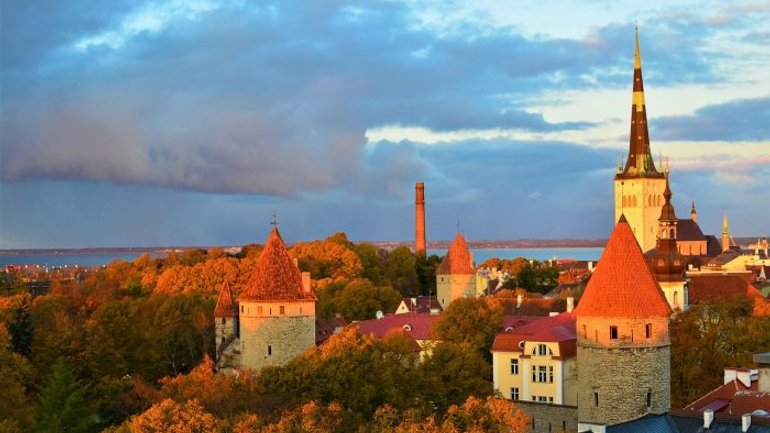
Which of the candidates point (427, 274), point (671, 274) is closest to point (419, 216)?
point (427, 274)

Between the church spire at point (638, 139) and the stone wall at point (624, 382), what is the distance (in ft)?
272

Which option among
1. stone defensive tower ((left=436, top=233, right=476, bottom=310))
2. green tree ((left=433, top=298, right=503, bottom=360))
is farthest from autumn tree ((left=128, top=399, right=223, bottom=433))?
stone defensive tower ((left=436, top=233, right=476, bottom=310))

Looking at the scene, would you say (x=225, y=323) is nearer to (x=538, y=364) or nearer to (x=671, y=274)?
(x=538, y=364)

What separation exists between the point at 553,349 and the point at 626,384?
8.69 meters

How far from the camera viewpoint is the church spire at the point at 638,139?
395 ft

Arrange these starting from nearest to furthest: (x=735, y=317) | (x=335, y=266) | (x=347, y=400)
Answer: (x=347, y=400) → (x=735, y=317) → (x=335, y=266)

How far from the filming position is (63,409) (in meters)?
42.1

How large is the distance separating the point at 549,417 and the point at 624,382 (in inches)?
286

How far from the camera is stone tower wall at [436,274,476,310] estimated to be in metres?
84.8

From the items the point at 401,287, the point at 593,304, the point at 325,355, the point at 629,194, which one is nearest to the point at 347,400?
the point at 325,355

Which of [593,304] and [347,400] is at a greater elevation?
[593,304]

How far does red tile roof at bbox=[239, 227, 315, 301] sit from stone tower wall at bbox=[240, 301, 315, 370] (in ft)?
1.23

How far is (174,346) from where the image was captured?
6619 centimetres

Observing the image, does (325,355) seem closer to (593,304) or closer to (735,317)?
(593,304)
